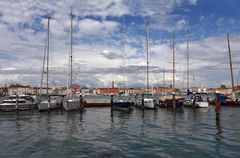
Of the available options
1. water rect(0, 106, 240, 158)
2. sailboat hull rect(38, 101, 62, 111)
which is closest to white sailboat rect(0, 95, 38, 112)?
sailboat hull rect(38, 101, 62, 111)

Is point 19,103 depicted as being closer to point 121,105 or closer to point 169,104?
point 121,105

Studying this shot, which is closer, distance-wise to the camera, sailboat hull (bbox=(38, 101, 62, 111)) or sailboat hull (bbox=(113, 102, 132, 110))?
sailboat hull (bbox=(38, 101, 62, 111))

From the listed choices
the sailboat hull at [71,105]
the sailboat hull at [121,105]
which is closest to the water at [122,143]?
the sailboat hull at [71,105]

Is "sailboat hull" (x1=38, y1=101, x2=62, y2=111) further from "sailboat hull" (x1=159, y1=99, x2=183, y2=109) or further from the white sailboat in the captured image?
"sailboat hull" (x1=159, y1=99, x2=183, y2=109)

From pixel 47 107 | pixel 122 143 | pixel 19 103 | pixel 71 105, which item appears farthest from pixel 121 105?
pixel 122 143

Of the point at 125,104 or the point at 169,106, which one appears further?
the point at 169,106

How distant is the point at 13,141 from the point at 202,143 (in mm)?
16501

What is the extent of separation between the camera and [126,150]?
23.7m

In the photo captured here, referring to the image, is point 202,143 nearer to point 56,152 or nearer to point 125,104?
point 56,152

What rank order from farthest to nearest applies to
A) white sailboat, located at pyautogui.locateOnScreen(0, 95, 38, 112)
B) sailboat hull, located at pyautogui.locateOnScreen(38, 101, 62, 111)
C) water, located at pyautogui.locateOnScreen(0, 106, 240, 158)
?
white sailboat, located at pyautogui.locateOnScreen(0, 95, 38, 112) → sailboat hull, located at pyautogui.locateOnScreen(38, 101, 62, 111) → water, located at pyautogui.locateOnScreen(0, 106, 240, 158)

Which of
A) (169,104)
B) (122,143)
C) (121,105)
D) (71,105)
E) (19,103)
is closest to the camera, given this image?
(122,143)

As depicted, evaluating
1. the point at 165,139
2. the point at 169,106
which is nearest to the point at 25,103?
the point at 169,106

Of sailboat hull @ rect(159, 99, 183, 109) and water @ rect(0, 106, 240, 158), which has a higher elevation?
sailboat hull @ rect(159, 99, 183, 109)

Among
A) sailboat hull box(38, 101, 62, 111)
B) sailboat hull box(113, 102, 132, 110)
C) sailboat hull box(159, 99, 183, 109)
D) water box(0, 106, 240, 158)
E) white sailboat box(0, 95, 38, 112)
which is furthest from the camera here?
sailboat hull box(159, 99, 183, 109)
